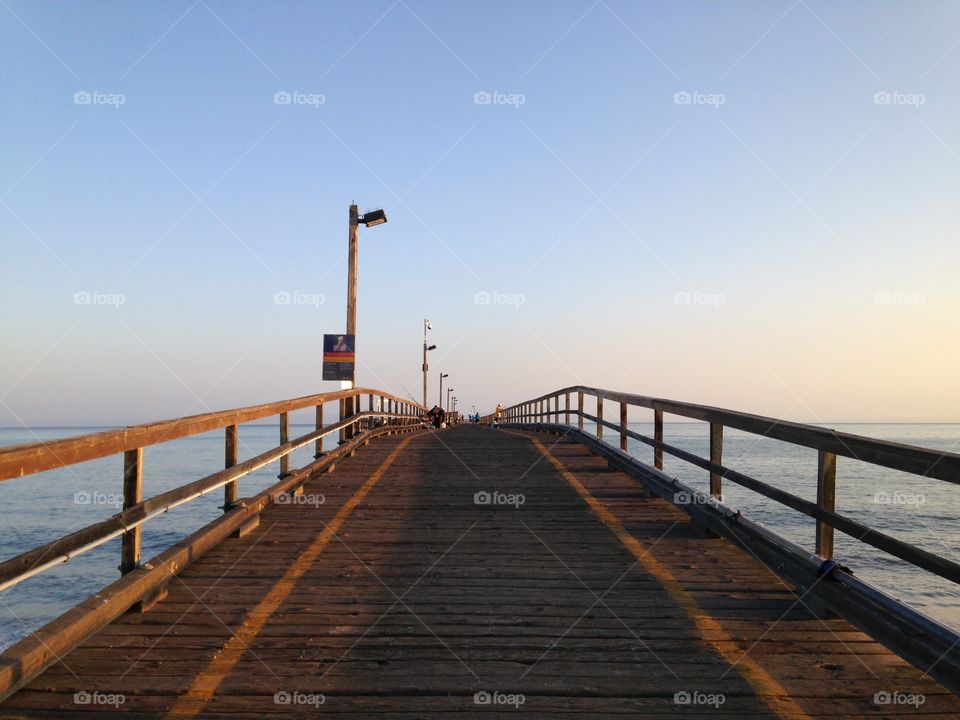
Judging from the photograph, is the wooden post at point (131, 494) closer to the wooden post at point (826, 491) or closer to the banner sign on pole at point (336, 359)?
the wooden post at point (826, 491)

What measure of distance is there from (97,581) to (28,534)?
343 inches

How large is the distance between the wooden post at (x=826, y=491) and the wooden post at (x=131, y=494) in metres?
4.24

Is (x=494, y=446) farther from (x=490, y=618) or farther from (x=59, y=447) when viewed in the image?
(x=59, y=447)

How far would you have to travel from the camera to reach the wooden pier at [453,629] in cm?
317

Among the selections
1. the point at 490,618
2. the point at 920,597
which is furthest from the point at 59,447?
the point at 920,597

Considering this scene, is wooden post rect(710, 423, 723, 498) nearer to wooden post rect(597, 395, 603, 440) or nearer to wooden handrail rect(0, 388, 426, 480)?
wooden handrail rect(0, 388, 426, 480)

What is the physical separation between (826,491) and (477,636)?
2.34 meters

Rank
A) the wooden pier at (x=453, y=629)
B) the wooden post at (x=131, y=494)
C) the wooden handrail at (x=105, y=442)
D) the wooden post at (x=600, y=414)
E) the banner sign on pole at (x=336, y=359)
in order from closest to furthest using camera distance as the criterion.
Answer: the wooden handrail at (x=105, y=442), the wooden pier at (x=453, y=629), the wooden post at (x=131, y=494), the wooden post at (x=600, y=414), the banner sign on pole at (x=336, y=359)

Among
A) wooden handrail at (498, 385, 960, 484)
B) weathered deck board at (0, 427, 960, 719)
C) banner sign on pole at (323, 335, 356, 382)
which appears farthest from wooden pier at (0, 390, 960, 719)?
banner sign on pole at (323, 335, 356, 382)

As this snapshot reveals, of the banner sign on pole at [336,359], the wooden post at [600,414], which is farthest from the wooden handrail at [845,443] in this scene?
the banner sign on pole at [336,359]

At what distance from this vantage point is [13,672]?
3072mm

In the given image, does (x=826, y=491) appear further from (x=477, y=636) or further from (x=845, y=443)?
(x=477, y=636)

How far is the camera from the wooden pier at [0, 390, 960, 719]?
3174mm

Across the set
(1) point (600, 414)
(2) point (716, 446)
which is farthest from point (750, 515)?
(2) point (716, 446)
